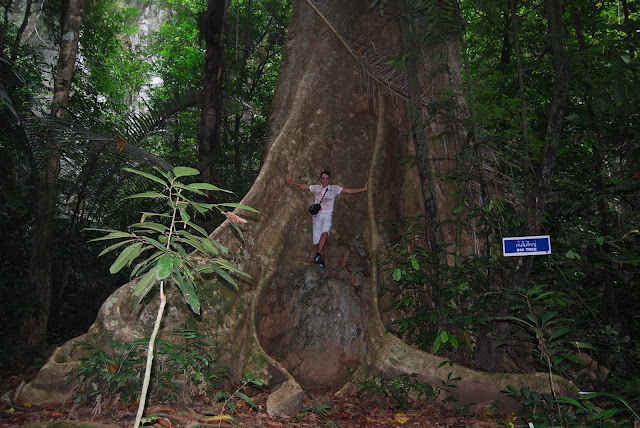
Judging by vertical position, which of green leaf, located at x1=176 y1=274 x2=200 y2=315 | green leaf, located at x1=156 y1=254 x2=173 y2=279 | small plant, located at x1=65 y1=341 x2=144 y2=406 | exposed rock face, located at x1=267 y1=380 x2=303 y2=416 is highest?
green leaf, located at x1=156 y1=254 x2=173 y2=279

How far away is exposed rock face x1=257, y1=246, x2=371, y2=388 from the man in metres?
0.26

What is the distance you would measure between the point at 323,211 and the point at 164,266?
381 cm

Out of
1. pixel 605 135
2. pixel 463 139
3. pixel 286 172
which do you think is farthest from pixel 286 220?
pixel 605 135

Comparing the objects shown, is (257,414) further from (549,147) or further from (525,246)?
(549,147)

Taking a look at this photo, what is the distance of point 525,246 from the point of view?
147 inches

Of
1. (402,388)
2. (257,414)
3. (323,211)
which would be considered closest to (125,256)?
(257,414)

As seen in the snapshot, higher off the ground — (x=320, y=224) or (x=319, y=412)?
(x=320, y=224)

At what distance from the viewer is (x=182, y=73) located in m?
13.8

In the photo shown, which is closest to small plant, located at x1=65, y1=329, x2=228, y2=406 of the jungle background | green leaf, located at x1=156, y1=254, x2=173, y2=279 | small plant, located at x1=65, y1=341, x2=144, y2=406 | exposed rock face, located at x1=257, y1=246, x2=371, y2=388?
small plant, located at x1=65, y1=341, x2=144, y2=406

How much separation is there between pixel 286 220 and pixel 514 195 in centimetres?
251

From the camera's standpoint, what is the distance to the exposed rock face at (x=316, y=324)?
5.16 metres

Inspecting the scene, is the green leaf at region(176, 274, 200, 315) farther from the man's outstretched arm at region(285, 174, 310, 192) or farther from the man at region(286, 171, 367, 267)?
the man's outstretched arm at region(285, 174, 310, 192)

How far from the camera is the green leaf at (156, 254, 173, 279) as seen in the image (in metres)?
1.86

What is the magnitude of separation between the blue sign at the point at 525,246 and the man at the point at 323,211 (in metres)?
2.30
